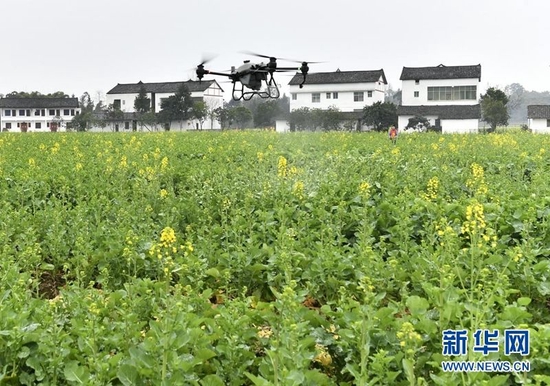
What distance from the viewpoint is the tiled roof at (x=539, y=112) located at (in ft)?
156

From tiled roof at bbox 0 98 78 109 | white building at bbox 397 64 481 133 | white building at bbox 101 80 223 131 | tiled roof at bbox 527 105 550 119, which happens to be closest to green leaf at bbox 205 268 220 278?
white building at bbox 101 80 223 131

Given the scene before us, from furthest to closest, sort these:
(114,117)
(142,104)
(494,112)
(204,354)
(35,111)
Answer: (35,111)
(114,117)
(142,104)
(494,112)
(204,354)

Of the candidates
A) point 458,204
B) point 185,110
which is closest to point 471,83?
point 185,110

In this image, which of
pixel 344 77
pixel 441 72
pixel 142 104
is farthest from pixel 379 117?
pixel 142 104

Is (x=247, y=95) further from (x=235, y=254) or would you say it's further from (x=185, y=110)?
(x=185, y=110)

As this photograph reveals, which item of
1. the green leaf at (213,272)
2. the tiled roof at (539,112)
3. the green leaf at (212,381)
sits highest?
the tiled roof at (539,112)

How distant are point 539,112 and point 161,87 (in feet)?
109

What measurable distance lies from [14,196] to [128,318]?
197 inches

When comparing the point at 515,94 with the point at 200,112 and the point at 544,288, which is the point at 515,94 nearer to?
the point at 200,112

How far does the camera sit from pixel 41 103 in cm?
7075

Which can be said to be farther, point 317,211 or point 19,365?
point 317,211

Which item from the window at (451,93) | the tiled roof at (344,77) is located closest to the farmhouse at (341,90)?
the tiled roof at (344,77)

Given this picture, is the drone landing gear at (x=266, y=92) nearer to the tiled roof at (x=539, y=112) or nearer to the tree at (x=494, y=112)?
the tree at (x=494, y=112)

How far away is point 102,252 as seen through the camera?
519 centimetres
